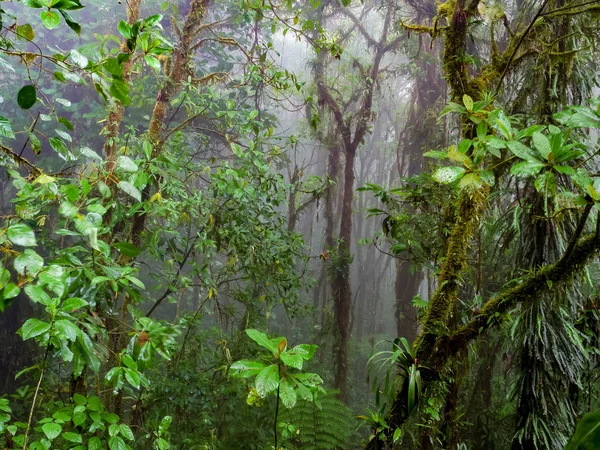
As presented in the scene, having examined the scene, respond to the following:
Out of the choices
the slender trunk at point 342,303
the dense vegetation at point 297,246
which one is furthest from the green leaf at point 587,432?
the slender trunk at point 342,303

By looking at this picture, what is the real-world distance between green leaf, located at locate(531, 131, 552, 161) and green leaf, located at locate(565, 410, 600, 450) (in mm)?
620

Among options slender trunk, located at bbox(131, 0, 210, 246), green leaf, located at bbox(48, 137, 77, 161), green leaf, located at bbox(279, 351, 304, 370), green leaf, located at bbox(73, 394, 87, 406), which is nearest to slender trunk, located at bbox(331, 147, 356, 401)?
slender trunk, located at bbox(131, 0, 210, 246)

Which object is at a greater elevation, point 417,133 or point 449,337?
point 417,133

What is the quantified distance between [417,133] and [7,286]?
6772mm

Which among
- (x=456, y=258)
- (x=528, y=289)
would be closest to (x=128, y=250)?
(x=456, y=258)

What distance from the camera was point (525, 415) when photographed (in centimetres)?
223

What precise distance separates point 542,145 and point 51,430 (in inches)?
70.2

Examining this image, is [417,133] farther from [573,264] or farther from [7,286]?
[7,286]

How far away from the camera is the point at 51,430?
1.40m

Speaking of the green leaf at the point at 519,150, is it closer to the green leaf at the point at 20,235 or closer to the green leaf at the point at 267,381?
the green leaf at the point at 267,381

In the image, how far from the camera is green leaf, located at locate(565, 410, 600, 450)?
2.25 feet

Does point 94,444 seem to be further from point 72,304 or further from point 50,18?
point 50,18

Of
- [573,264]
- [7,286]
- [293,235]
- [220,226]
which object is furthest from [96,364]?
[293,235]

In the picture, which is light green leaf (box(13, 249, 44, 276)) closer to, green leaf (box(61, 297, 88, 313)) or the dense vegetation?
the dense vegetation
